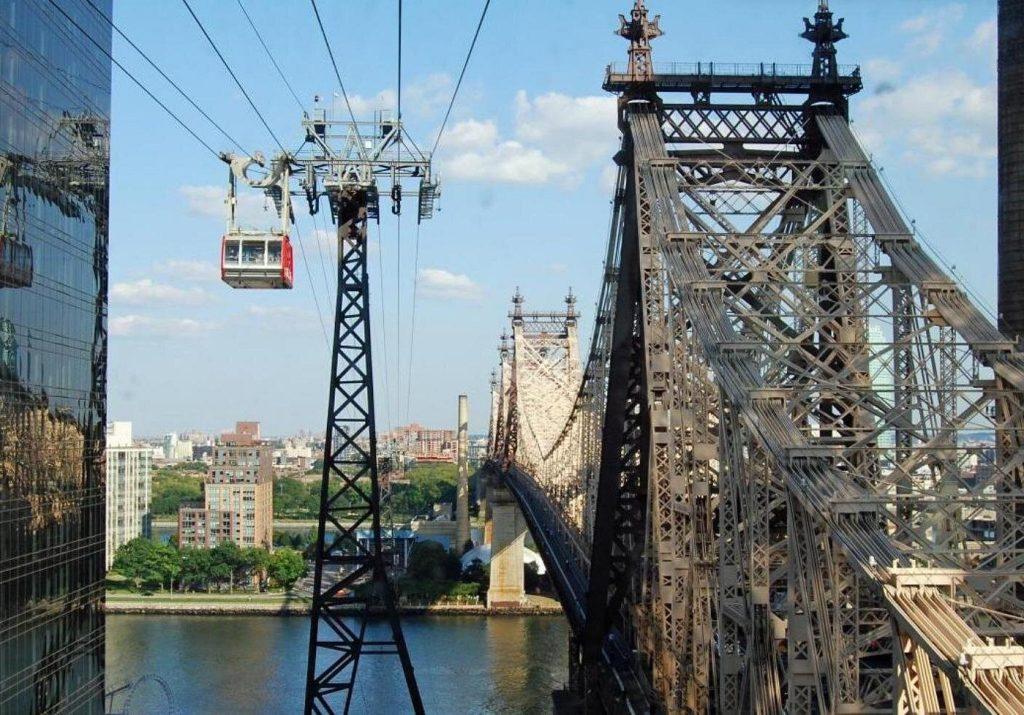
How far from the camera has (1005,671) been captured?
27.1ft

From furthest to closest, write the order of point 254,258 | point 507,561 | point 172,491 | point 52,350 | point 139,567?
point 172,491
point 139,567
point 507,561
point 52,350
point 254,258

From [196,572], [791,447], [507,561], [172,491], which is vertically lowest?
[196,572]

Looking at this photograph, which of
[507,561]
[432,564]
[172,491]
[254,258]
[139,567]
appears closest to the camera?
[254,258]

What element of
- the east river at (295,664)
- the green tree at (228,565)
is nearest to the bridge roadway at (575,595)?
the east river at (295,664)

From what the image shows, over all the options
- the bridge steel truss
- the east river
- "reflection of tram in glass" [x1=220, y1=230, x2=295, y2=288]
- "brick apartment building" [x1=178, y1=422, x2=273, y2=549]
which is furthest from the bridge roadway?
"brick apartment building" [x1=178, y1=422, x2=273, y2=549]

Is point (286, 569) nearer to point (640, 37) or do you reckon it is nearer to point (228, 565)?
point (228, 565)

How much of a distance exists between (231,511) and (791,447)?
8285 centimetres

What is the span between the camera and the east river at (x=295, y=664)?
134 feet

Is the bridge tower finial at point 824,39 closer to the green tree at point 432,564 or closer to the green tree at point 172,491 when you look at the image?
the green tree at point 432,564

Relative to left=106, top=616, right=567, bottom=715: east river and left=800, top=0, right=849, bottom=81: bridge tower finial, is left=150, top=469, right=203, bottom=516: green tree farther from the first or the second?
left=800, top=0, right=849, bottom=81: bridge tower finial

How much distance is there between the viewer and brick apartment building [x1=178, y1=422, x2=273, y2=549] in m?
90.9

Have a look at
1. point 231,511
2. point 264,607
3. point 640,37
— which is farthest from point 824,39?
point 231,511

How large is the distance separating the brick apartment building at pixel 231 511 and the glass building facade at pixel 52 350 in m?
64.9

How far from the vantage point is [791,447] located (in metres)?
12.6
